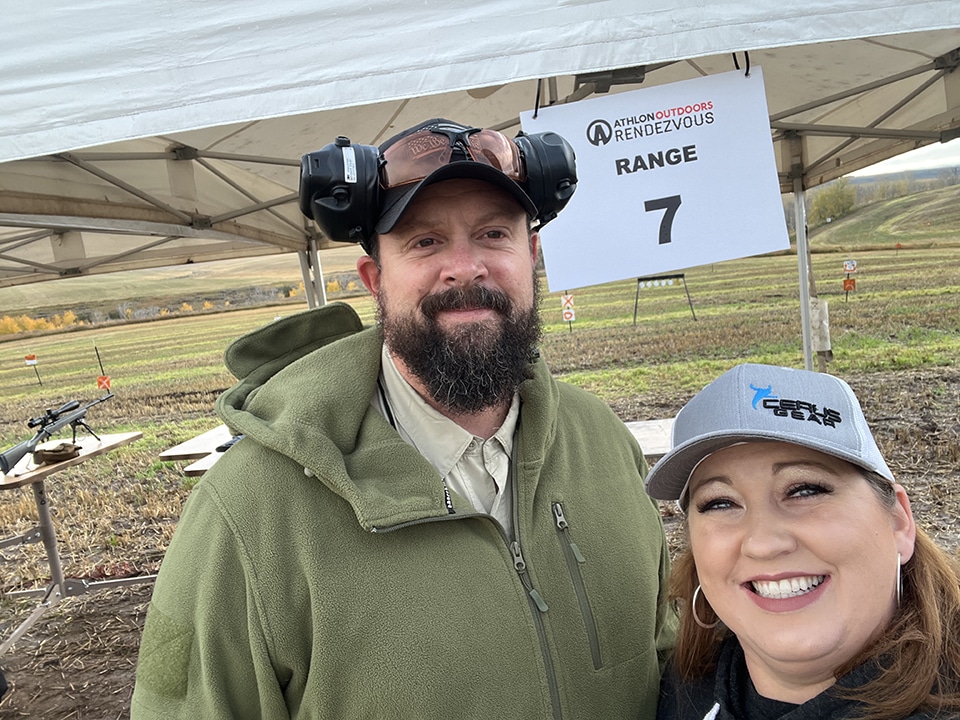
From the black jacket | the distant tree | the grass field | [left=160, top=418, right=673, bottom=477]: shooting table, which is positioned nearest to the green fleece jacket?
the black jacket

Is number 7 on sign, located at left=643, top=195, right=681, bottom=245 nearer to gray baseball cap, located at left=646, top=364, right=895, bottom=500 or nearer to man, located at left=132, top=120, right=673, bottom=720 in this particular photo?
man, located at left=132, top=120, right=673, bottom=720

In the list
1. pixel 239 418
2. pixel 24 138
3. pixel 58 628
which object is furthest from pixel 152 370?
pixel 239 418

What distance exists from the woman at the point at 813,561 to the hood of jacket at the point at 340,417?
1.44ft

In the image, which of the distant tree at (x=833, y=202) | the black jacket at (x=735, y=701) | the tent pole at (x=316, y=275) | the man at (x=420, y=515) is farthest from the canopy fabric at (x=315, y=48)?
the distant tree at (x=833, y=202)

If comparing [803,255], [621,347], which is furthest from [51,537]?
[621,347]

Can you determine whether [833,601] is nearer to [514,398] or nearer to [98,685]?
[514,398]

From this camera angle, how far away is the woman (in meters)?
0.97

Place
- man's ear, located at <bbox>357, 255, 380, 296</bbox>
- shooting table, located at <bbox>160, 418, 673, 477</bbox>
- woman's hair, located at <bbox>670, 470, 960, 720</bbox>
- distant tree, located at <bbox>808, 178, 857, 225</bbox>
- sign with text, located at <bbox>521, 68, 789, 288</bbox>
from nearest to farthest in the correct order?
woman's hair, located at <bbox>670, 470, 960, 720</bbox>, man's ear, located at <bbox>357, 255, 380, 296</bbox>, sign with text, located at <bbox>521, 68, 789, 288</bbox>, shooting table, located at <bbox>160, 418, 673, 477</bbox>, distant tree, located at <bbox>808, 178, 857, 225</bbox>

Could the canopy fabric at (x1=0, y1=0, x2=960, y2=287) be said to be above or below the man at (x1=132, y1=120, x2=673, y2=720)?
above

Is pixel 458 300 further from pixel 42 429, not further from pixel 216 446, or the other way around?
pixel 42 429

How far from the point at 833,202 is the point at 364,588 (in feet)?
36.1

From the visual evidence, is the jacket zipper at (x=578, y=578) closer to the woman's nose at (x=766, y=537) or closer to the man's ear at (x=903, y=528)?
the woman's nose at (x=766, y=537)

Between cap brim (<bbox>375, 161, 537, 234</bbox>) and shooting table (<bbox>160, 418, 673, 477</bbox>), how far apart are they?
2919mm

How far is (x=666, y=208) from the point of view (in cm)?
218
